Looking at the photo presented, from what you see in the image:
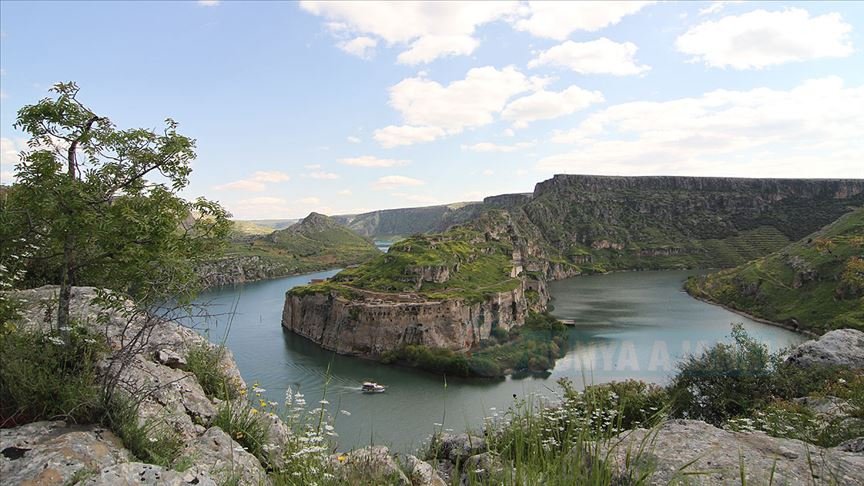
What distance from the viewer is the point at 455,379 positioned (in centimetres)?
5294

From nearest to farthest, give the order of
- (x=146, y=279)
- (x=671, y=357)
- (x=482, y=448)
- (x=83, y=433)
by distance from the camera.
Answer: (x=83, y=433)
(x=146, y=279)
(x=482, y=448)
(x=671, y=357)

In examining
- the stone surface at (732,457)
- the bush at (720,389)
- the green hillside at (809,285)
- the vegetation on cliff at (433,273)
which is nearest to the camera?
the stone surface at (732,457)

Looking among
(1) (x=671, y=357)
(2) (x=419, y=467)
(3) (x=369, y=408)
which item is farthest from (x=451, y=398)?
(2) (x=419, y=467)

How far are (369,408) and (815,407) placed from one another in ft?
118

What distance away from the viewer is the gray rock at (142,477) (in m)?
3.62

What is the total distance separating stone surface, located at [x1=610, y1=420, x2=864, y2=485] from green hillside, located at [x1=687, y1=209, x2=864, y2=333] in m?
69.8

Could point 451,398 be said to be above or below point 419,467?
below

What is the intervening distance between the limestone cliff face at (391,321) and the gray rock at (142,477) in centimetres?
5796

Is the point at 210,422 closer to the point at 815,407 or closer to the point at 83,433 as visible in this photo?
the point at 83,433

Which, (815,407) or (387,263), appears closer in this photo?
(815,407)

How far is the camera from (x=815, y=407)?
43.5 ft

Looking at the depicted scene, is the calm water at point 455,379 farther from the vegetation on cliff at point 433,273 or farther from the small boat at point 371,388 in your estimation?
the vegetation on cliff at point 433,273

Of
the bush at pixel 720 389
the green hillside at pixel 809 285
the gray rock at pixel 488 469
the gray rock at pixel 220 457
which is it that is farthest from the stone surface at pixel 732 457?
the green hillside at pixel 809 285

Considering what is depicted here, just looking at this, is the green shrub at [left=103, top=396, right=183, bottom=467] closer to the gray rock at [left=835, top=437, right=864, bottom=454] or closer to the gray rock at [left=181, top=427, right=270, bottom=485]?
the gray rock at [left=181, top=427, right=270, bottom=485]
